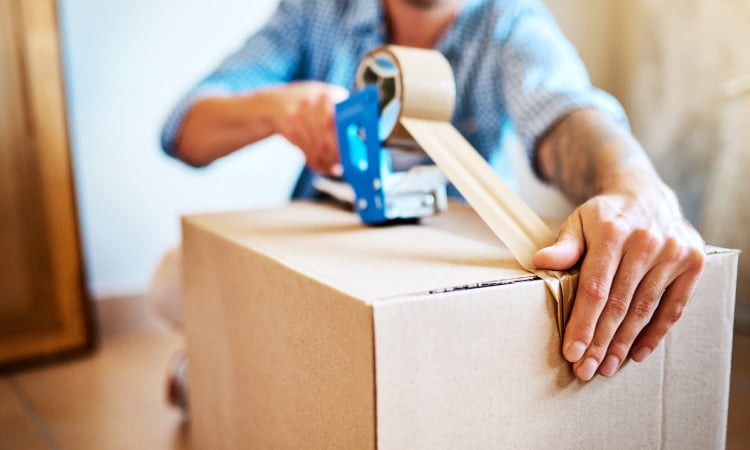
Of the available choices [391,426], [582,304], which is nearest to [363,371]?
[391,426]

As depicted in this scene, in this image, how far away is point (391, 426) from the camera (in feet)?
1.49

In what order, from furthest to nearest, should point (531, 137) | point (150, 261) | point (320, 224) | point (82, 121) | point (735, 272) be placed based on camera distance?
1. point (150, 261)
2. point (82, 121)
3. point (531, 137)
4. point (320, 224)
5. point (735, 272)

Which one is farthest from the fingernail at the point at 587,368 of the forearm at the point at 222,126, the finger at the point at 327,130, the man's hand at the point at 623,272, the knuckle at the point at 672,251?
the forearm at the point at 222,126

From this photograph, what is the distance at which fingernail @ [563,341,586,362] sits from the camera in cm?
50

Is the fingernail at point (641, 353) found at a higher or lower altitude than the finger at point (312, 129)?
lower

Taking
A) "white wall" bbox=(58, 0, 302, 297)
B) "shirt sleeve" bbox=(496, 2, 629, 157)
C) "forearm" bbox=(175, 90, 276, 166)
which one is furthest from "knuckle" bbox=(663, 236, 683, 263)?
"white wall" bbox=(58, 0, 302, 297)

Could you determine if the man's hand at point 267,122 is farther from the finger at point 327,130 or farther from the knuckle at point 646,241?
the knuckle at point 646,241

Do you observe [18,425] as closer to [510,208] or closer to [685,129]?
[510,208]

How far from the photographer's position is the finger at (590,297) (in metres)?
0.50

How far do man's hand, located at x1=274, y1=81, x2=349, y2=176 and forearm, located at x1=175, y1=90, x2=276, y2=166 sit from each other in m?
0.04

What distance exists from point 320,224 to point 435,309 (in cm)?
34

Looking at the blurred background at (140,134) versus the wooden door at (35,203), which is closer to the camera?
the wooden door at (35,203)

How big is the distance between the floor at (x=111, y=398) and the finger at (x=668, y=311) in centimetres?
23

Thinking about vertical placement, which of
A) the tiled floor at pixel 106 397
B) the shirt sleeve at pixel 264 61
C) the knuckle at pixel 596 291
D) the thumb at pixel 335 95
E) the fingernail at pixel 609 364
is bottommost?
the tiled floor at pixel 106 397
